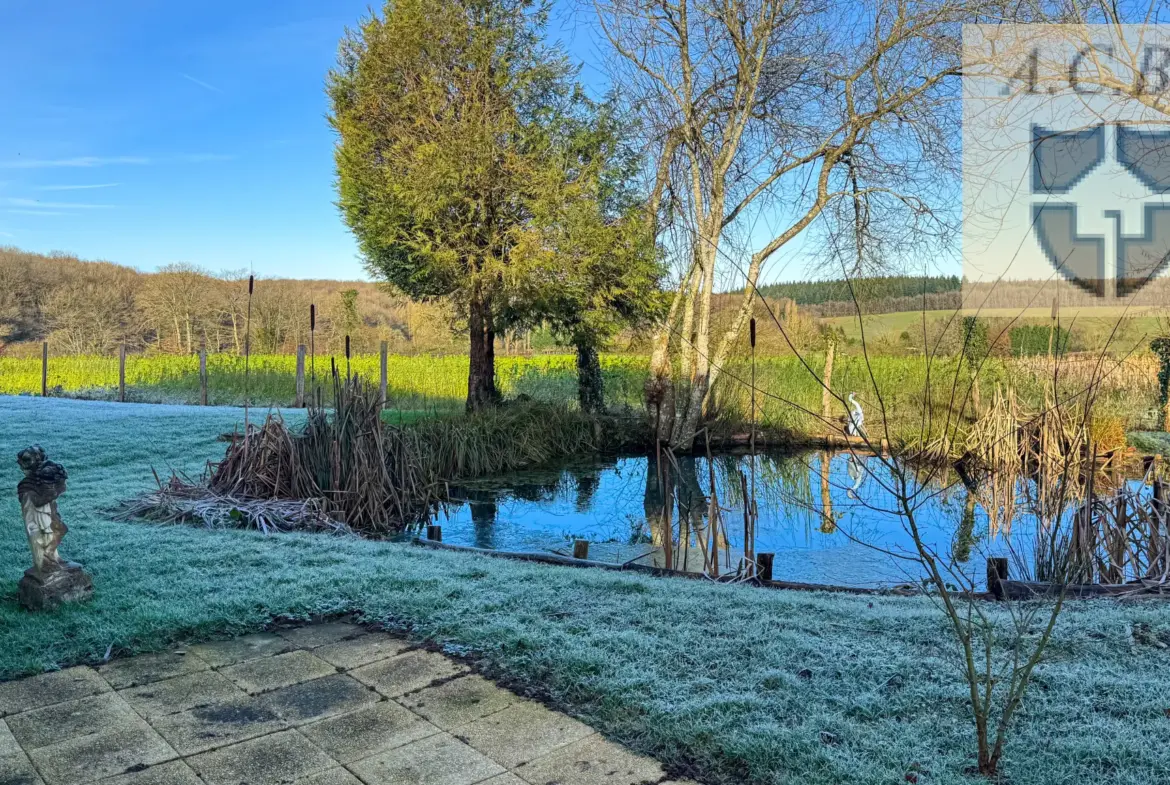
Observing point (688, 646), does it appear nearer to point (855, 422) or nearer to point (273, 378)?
point (855, 422)

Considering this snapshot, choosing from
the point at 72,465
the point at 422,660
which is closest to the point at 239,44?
the point at 72,465

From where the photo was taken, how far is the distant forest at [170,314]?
26.4 meters

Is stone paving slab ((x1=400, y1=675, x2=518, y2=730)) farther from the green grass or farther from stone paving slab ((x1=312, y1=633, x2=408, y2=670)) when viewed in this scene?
the green grass

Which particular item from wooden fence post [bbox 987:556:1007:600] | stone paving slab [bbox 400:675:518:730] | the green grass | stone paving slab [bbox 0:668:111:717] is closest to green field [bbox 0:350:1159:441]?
the green grass

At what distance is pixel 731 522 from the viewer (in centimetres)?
695

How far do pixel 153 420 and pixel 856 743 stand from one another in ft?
33.8

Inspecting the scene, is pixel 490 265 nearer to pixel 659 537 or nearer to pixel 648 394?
pixel 648 394

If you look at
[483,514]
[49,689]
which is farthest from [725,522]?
[49,689]

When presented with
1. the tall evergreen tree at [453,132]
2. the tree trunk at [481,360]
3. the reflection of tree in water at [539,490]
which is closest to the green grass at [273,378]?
the tree trunk at [481,360]

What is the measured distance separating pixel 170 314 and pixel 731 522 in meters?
25.5

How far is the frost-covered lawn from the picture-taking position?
2.01 metres

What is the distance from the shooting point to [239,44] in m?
10.5

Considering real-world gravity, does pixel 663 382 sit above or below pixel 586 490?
above

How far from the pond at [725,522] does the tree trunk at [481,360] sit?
216 centimetres
